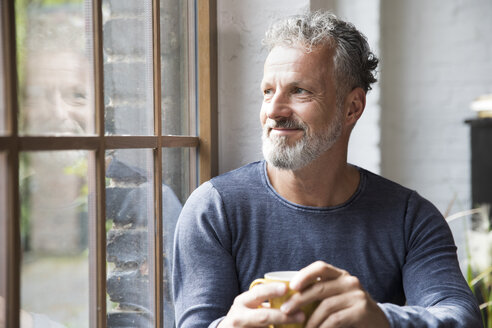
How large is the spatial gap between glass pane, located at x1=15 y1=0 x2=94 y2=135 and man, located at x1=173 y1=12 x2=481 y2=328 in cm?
43

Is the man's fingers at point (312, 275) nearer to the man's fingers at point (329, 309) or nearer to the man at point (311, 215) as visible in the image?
the man's fingers at point (329, 309)

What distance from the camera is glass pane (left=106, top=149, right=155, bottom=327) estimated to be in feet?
3.63

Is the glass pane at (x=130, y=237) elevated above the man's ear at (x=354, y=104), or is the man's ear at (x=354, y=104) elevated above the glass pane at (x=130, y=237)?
the man's ear at (x=354, y=104)

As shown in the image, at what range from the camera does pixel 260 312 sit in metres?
0.91

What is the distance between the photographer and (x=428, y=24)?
3139mm

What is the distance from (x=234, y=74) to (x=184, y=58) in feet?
0.70

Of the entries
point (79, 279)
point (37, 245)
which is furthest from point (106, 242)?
point (37, 245)

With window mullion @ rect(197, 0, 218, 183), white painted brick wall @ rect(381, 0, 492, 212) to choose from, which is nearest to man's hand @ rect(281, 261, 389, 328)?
window mullion @ rect(197, 0, 218, 183)

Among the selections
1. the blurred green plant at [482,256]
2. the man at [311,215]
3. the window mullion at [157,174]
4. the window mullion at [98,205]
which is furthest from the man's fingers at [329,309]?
the blurred green plant at [482,256]

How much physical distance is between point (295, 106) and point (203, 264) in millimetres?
449

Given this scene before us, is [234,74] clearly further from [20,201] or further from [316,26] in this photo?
[20,201]

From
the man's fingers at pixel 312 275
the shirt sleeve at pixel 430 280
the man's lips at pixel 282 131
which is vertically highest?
the man's lips at pixel 282 131

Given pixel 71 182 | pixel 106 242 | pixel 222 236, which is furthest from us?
pixel 222 236

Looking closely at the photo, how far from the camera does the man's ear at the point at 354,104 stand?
1.51m
